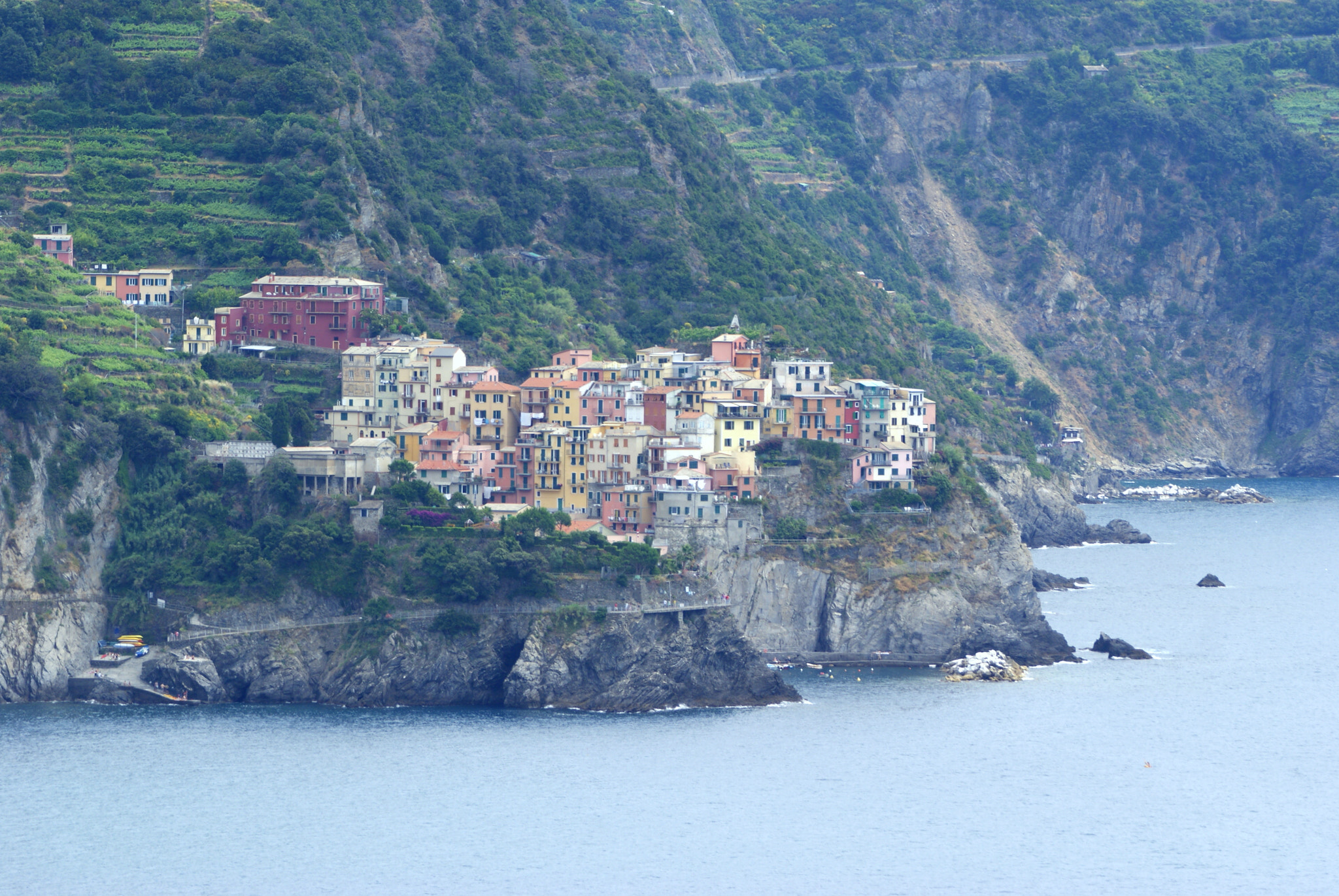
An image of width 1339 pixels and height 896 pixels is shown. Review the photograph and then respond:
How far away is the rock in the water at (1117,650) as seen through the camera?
120 meters

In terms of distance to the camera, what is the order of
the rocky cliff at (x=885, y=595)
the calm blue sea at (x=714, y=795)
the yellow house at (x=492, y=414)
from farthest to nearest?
the yellow house at (x=492, y=414) → the rocky cliff at (x=885, y=595) → the calm blue sea at (x=714, y=795)

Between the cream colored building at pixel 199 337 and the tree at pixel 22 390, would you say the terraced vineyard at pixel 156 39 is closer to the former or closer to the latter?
the cream colored building at pixel 199 337

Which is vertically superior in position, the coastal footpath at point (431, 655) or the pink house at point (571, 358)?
the pink house at point (571, 358)

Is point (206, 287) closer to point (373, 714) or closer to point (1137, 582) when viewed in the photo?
point (373, 714)

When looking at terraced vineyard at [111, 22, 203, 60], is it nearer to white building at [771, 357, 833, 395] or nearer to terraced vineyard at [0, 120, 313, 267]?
terraced vineyard at [0, 120, 313, 267]

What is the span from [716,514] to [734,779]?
20.3 m

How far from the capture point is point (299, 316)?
4921 inches

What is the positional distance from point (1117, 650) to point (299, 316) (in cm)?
4083

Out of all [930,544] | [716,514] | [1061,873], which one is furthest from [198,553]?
[1061,873]

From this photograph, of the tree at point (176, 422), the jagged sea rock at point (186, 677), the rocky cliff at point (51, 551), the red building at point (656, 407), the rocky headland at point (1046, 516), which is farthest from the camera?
the rocky headland at point (1046, 516)

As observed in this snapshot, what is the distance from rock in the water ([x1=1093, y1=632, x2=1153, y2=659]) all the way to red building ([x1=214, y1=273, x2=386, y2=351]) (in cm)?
3660

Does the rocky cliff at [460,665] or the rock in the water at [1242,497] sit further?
the rock in the water at [1242,497]

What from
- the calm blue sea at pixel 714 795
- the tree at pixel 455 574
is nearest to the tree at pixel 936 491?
the calm blue sea at pixel 714 795

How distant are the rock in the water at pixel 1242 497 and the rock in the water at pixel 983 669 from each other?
7813cm
